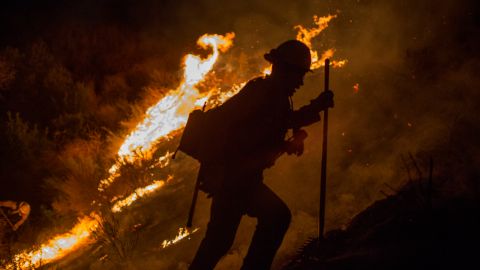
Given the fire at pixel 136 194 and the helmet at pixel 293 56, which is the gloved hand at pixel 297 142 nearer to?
the helmet at pixel 293 56

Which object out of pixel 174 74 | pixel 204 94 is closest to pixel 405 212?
pixel 204 94

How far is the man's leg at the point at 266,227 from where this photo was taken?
292 centimetres

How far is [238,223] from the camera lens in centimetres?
294

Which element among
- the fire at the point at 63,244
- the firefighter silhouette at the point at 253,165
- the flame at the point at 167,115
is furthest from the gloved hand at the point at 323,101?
the flame at the point at 167,115

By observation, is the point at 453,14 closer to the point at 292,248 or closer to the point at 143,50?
the point at 292,248

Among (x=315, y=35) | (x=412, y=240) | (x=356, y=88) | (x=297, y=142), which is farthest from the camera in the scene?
(x=315, y=35)

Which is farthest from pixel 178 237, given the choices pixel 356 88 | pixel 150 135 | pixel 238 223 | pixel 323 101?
pixel 356 88

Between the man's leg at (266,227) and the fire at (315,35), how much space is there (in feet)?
20.1

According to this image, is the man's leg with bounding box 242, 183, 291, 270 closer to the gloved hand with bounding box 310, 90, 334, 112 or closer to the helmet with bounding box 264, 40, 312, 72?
the gloved hand with bounding box 310, 90, 334, 112

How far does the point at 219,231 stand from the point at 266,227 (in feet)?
1.13

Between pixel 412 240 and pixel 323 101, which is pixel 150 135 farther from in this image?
pixel 412 240

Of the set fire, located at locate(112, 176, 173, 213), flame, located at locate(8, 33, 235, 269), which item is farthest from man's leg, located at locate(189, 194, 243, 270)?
fire, located at locate(112, 176, 173, 213)

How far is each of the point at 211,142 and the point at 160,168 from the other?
5.55 meters

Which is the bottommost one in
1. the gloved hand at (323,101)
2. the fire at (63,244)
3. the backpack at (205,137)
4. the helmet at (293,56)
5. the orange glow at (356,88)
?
the fire at (63,244)
